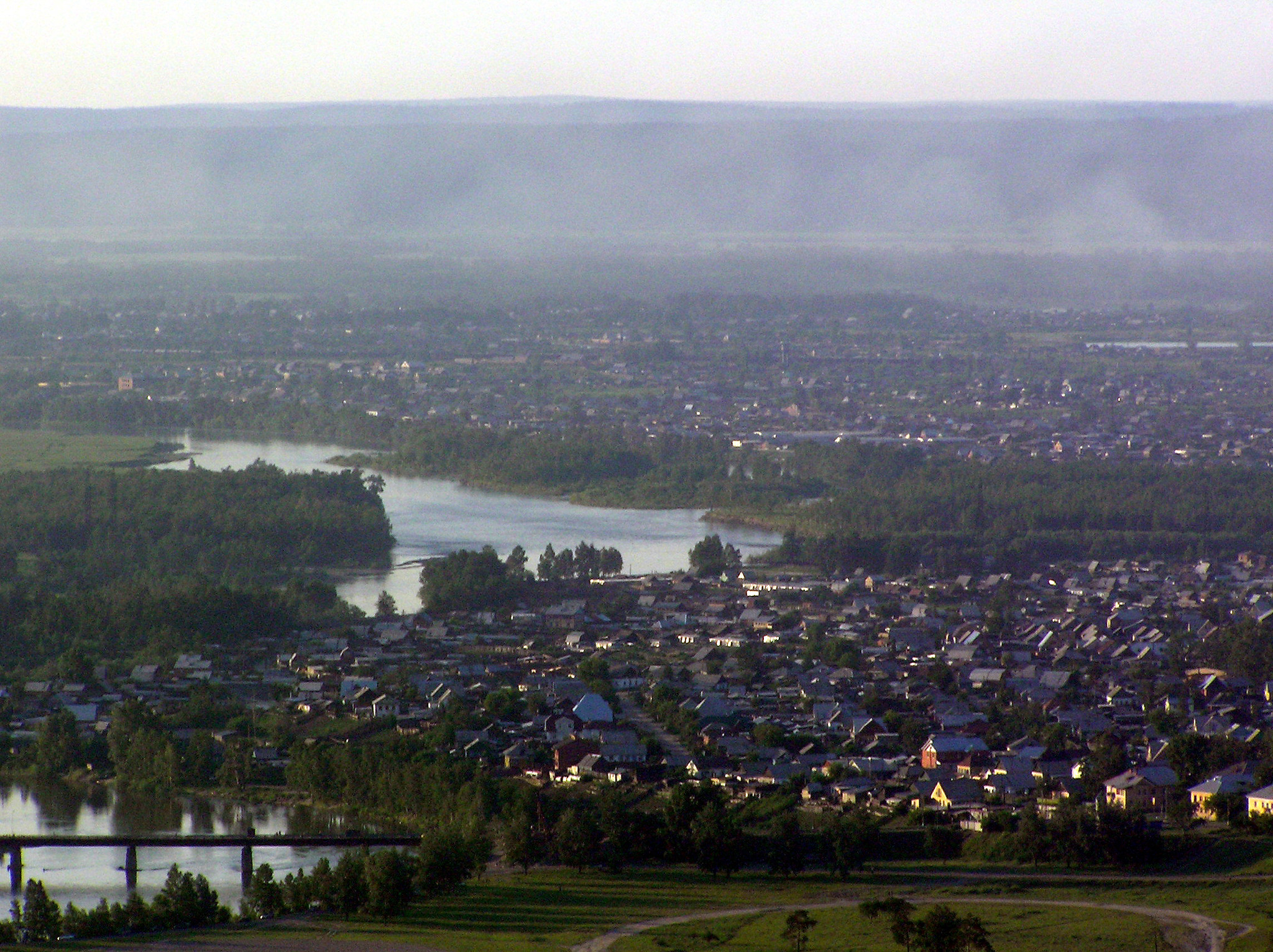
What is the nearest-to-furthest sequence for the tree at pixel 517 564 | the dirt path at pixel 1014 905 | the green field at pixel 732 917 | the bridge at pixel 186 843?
the dirt path at pixel 1014 905 → the green field at pixel 732 917 → the bridge at pixel 186 843 → the tree at pixel 517 564

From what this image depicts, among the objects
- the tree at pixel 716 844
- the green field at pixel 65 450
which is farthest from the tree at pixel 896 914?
the green field at pixel 65 450

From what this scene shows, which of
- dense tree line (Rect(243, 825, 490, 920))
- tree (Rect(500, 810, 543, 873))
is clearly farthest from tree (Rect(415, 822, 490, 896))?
tree (Rect(500, 810, 543, 873))

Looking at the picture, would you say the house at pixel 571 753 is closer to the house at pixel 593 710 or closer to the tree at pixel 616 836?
the house at pixel 593 710

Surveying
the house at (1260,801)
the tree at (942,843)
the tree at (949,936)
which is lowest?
the tree at (949,936)

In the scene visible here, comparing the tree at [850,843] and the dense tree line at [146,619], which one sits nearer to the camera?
the tree at [850,843]

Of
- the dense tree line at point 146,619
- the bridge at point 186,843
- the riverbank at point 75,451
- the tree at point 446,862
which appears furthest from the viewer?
the riverbank at point 75,451

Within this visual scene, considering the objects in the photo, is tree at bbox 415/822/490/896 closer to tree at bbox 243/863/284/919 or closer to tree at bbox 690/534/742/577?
tree at bbox 243/863/284/919

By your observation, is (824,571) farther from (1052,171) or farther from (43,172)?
(43,172)
